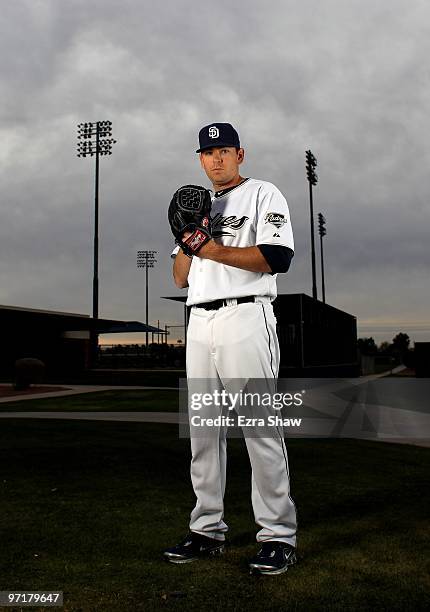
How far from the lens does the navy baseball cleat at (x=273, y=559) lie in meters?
2.96

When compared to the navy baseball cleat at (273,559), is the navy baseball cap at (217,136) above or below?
above

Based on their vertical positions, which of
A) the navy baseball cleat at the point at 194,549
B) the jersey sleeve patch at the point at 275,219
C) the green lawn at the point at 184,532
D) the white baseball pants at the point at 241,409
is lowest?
the green lawn at the point at 184,532

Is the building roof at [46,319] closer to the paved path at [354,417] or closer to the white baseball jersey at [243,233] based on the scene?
the paved path at [354,417]

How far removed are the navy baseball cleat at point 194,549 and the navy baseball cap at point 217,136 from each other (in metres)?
2.26

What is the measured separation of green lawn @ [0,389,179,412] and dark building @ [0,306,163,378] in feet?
56.5

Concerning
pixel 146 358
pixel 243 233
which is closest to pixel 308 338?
pixel 243 233

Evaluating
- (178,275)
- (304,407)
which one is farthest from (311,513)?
(304,407)

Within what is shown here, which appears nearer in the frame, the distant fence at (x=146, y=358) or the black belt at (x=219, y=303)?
the black belt at (x=219, y=303)

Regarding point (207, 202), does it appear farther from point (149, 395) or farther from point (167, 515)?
point (149, 395)

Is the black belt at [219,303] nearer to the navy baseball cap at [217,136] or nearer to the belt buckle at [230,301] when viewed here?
the belt buckle at [230,301]

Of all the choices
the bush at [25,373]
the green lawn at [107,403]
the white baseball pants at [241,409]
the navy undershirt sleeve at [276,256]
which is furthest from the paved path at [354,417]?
the bush at [25,373]

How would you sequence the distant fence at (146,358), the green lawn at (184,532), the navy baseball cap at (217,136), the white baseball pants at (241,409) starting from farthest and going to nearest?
1. the distant fence at (146,358)
2. the navy baseball cap at (217,136)
3. the white baseball pants at (241,409)
4. the green lawn at (184,532)

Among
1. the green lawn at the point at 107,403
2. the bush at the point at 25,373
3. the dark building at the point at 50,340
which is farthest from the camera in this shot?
the dark building at the point at 50,340

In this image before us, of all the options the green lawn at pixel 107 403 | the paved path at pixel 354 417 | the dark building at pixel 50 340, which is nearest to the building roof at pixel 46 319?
the dark building at pixel 50 340
